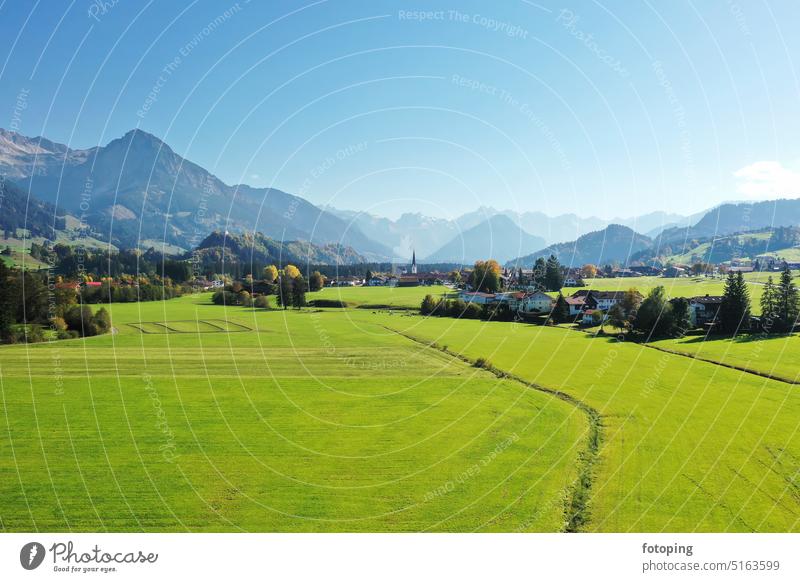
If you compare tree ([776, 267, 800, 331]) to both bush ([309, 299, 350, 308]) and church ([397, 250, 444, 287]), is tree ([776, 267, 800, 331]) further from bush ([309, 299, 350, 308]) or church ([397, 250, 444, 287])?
church ([397, 250, 444, 287])

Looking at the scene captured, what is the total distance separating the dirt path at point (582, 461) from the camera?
20.1m

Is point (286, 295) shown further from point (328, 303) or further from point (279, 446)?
point (279, 446)

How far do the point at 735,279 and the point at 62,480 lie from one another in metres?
73.4

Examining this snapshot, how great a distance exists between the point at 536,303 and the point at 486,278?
19.3 meters

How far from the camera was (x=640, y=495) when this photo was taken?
22062 millimetres

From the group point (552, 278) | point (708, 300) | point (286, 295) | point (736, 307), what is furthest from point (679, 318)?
point (286, 295)

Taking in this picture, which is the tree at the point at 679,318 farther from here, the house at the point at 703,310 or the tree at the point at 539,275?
the tree at the point at 539,275

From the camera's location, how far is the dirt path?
20142 millimetres

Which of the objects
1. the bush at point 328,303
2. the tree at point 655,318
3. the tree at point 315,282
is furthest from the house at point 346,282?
the tree at point 655,318

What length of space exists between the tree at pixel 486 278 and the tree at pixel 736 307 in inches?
1713

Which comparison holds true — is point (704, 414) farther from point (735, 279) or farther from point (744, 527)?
point (735, 279)

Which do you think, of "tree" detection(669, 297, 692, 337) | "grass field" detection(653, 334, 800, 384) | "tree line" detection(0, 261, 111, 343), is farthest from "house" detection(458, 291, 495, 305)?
"tree line" detection(0, 261, 111, 343)

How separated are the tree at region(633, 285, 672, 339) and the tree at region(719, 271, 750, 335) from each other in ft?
25.0

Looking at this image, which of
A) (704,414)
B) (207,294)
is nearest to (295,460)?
(704,414)
